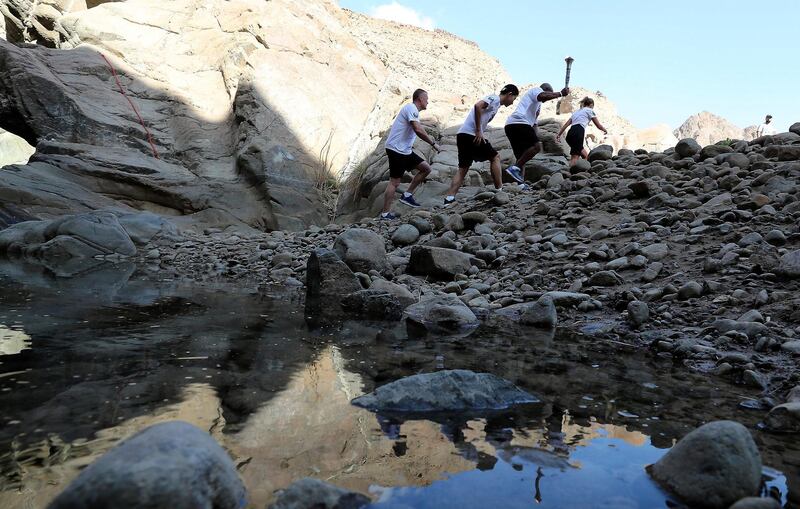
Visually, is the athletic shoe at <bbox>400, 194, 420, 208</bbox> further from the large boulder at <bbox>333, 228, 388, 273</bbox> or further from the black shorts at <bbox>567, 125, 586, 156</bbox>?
the large boulder at <bbox>333, 228, 388, 273</bbox>

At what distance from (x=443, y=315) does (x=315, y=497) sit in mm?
2695

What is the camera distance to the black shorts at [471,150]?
8.06 m

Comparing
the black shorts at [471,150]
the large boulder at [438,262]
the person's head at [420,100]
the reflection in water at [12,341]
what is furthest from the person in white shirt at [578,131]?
the reflection in water at [12,341]

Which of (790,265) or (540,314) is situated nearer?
(790,265)

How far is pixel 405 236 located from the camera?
269 inches

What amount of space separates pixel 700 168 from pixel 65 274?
6.91m

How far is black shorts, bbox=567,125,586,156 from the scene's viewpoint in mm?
8602

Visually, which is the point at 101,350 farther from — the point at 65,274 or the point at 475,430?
the point at 65,274

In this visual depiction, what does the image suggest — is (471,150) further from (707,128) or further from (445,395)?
(707,128)

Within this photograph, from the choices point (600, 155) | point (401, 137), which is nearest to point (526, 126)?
point (600, 155)

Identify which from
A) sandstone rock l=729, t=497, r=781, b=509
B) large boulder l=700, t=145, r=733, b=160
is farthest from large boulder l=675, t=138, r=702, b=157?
sandstone rock l=729, t=497, r=781, b=509

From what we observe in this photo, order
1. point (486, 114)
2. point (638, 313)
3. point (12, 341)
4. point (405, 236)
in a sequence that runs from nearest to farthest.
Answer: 1. point (12, 341)
2. point (638, 313)
3. point (405, 236)
4. point (486, 114)

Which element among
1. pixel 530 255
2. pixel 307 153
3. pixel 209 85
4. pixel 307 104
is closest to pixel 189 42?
pixel 209 85

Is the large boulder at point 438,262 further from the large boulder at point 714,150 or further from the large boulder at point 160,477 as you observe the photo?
the large boulder at point 160,477
